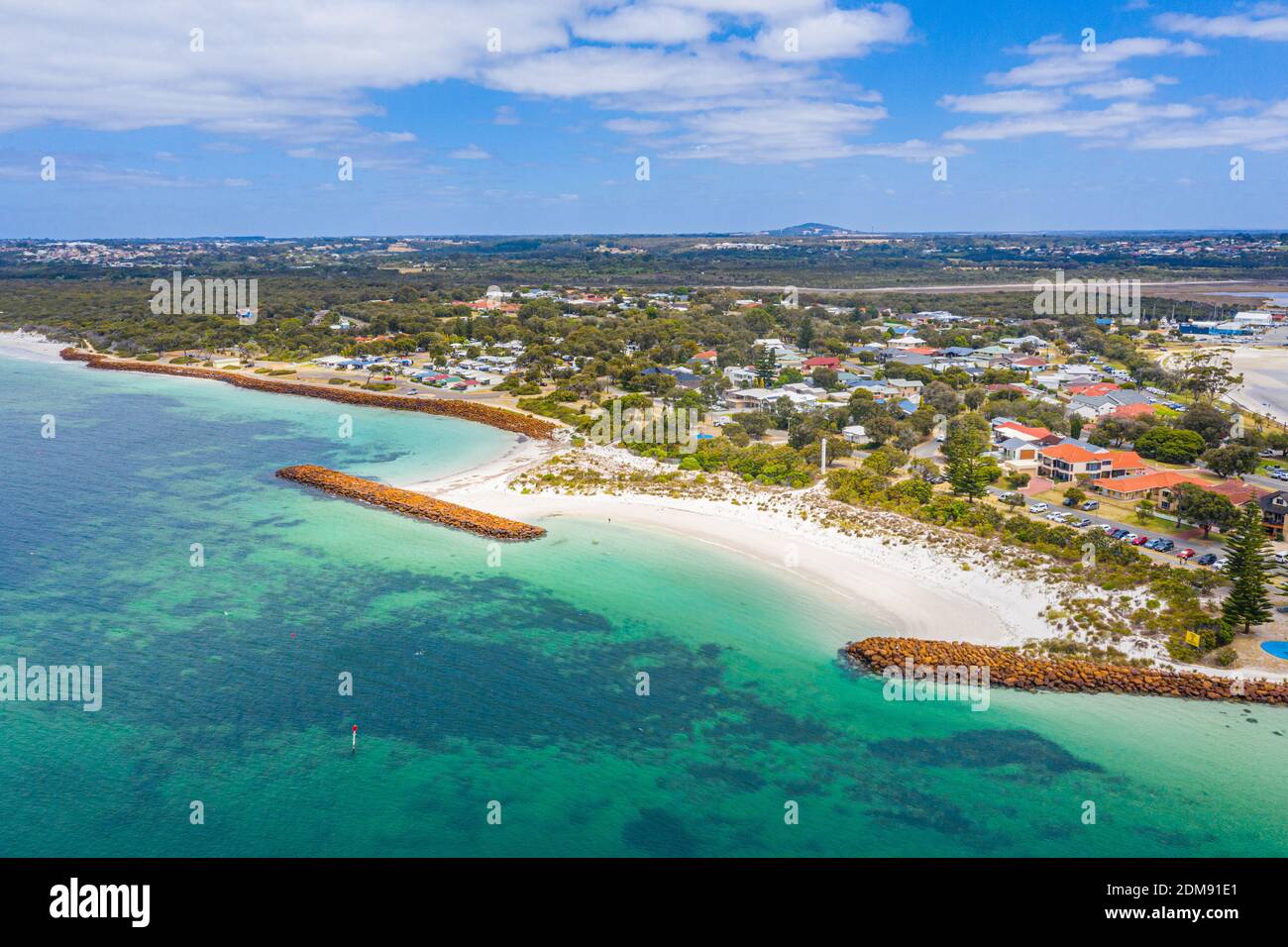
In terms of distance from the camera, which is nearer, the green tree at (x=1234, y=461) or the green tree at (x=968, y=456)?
the green tree at (x=968, y=456)

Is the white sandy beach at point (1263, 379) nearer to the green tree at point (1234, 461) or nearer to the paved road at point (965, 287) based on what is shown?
the green tree at point (1234, 461)

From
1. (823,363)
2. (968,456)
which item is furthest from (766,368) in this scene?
(968,456)

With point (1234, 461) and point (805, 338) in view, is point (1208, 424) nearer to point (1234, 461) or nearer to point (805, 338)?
point (1234, 461)

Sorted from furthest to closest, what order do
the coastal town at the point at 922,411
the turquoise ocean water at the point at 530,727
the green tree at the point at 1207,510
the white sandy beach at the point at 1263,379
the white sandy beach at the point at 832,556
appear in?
the white sandy beach at the point at 1263,379, the green tree at the point at 1207,510, the coastal town at the point at 922,411, the white sandy beach at the point at 832,556, the turquoise ocean water at the point at 530,727

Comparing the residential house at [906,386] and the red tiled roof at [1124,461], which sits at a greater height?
the residential house at [906,386]

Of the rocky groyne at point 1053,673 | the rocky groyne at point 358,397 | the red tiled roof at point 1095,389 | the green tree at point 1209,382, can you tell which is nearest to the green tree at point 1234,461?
the red tiled roof at point 1095,389

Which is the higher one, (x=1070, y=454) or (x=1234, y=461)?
(x=1070, y=454)

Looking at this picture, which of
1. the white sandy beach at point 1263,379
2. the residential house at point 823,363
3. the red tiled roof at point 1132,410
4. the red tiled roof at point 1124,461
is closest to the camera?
the red tiled roof at point 1124,461

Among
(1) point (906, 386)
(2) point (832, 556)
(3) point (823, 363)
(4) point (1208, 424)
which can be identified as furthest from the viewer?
(3) point (823, 363)
